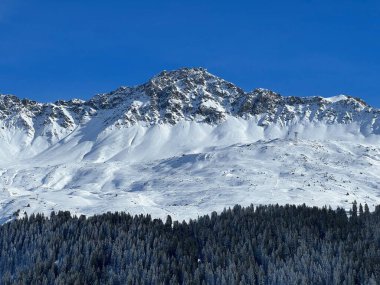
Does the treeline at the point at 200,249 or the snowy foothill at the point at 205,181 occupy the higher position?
the snowy foothill at the point at 205,181

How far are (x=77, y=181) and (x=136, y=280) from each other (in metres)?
118

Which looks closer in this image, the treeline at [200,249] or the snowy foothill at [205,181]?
the treeline at [200,249]

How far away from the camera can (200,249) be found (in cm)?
3531

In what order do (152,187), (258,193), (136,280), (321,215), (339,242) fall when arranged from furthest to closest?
1. (152,187)
2. (258,193)
3. (321,215)
4. (339,242)
5. (136,280)

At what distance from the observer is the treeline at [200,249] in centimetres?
2761

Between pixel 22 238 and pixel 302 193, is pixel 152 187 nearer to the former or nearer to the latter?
pixel 302 193

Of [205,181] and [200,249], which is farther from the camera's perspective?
[205,181]

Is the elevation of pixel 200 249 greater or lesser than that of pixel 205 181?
lesser

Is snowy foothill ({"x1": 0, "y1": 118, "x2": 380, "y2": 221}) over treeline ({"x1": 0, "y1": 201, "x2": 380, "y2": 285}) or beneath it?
over

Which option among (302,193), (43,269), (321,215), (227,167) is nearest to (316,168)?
(227,167)

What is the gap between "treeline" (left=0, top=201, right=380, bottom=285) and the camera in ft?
90.6

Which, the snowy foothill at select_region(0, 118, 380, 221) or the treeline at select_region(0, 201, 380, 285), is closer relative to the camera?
the treeline at select_region(0, 201, 380, 285)

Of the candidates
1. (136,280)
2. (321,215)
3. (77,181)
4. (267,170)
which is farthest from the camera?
(77,181)

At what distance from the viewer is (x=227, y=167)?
13375 centimetres
